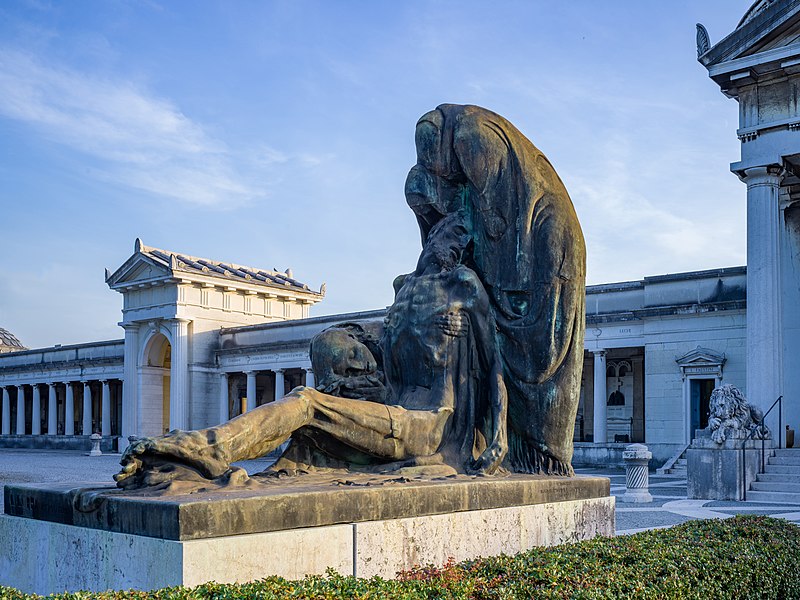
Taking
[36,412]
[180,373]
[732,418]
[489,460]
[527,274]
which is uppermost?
[527,274]

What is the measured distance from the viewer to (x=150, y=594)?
3676mm

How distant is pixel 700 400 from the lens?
1281 inches

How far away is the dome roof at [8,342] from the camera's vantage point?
86131 mm

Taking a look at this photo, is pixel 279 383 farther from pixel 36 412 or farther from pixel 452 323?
pixel 452 323

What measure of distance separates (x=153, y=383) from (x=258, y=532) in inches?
2177

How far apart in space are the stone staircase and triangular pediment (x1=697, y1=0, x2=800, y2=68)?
407 inches

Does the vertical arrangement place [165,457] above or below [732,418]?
above

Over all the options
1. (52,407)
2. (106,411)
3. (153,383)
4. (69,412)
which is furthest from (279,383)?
(69,412)

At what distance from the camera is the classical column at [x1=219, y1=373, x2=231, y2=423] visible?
53.8 metres

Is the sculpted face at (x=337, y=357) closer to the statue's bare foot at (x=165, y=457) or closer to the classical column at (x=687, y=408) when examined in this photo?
the statue's bare foot at (x=165, y=457)

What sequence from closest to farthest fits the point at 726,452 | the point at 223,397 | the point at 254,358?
the point at 726,452 < the point at 254,358 < the point at 223,397

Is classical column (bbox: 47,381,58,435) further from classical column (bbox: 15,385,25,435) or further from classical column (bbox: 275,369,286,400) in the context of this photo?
classical column (bbox: 275,369,286,400)

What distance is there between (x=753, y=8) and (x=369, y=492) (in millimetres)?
26495

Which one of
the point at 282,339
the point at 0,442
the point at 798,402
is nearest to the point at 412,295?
the point at 798,402
